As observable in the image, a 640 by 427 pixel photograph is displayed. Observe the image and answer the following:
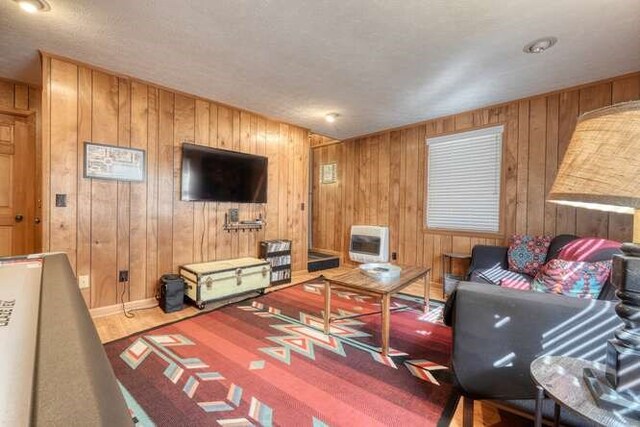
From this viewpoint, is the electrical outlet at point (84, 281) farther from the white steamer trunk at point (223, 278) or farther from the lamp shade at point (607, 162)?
the lamp shade at point (607, 162)

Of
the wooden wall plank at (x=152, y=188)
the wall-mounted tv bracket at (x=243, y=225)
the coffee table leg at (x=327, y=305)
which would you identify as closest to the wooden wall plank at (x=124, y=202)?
the wooden wall plank at (x=152, y=188)

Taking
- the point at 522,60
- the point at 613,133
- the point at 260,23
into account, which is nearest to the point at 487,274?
the point at 522,60

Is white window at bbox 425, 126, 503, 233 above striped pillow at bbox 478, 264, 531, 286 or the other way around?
above

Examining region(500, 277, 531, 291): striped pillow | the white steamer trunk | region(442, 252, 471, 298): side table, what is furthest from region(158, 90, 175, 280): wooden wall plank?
region(500, 277, 531, 291): striped pillow

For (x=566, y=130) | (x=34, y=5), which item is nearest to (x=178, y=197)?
(x=34, y=5)

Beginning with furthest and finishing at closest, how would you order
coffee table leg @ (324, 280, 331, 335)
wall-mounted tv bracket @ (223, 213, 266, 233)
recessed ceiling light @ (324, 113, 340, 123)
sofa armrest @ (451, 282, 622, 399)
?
recessed ceiling light @ (324, 113, 340, 123) → wall-mounted tv bracket @ (223, 213, 266, 233) → coffee table leg @ (324, 280, 331, 335) → sofa armrest @ (451, 282, 622, 399)

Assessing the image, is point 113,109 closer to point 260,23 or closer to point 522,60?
point 260,23

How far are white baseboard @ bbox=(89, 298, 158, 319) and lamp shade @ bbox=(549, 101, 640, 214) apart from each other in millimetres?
3488

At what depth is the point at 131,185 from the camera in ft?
9.73

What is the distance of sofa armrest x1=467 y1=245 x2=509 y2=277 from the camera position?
3.16 meters

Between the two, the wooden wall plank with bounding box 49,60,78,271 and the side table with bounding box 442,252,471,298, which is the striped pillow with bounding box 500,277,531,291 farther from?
the wooden wall plank with bounding box 49,60,78,271

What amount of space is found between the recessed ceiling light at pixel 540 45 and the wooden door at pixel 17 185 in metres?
4.92

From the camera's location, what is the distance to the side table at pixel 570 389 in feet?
2.67

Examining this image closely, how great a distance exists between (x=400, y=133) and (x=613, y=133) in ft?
12.8
